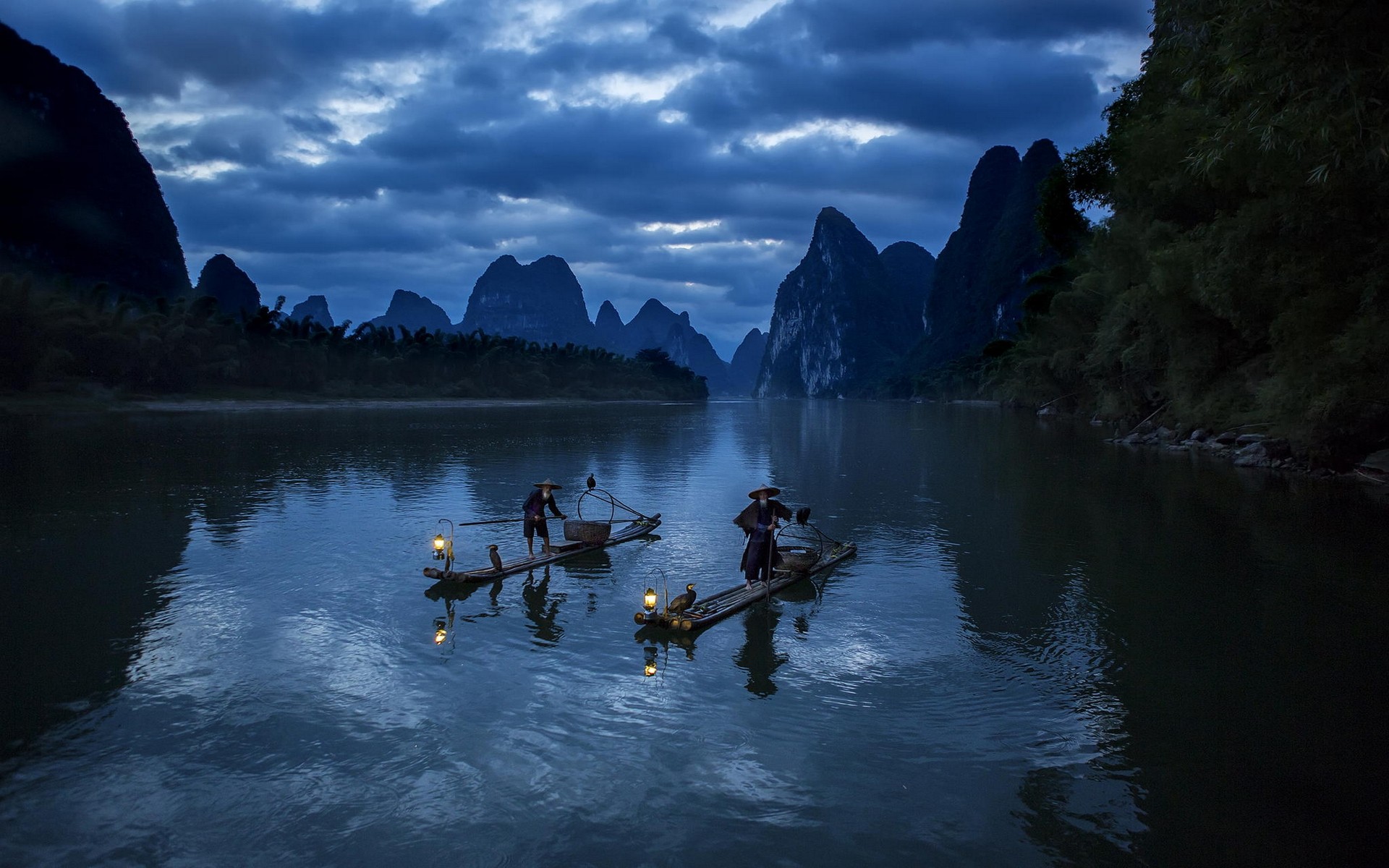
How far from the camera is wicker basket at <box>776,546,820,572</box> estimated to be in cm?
1263

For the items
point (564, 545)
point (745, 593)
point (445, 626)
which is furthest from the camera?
point (564, 545)

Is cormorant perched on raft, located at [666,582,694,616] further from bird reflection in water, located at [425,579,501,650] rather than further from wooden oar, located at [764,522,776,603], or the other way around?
bird reflection in water, located at [425,579,501,650]

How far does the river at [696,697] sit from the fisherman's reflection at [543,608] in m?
0.07

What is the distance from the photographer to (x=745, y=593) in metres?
11.4

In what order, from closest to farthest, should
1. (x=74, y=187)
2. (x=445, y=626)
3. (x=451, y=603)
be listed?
1. (x=445, y=626)
2. (x=451, y=603)
3. (x=74, y=187)

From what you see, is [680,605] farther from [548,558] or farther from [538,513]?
[538,513]

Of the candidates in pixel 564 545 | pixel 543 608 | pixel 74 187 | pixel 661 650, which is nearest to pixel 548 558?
pixel 564 545

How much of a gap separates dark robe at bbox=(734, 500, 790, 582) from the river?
2.24 ft

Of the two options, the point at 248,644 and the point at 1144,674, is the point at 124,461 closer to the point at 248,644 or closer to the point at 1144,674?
the point at 248,644

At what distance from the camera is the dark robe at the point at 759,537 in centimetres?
1180

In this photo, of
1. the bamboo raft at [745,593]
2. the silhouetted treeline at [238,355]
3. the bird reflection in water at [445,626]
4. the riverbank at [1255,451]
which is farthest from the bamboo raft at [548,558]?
the silhouetted treeline at [238,355]

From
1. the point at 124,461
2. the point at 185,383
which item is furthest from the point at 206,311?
the point at 124,461

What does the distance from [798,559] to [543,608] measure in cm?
424

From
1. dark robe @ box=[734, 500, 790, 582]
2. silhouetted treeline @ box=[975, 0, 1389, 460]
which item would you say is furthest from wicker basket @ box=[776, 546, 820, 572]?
silhouetted treeline @ box=[975, 0, 1389, 460]
